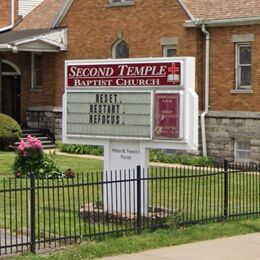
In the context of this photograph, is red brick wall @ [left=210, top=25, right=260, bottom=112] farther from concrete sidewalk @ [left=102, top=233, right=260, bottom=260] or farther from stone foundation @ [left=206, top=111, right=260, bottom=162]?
concrete sidewalk @ [left=102, top=233, right=260, bottom=260]

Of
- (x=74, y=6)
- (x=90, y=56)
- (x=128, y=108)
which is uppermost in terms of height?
(x=74, y=6)

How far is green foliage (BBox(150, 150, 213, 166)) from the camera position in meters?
24.5

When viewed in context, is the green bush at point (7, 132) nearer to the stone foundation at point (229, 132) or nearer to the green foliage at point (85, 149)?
the green foliage at point (85, 149)

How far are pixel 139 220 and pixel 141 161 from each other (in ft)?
5.40

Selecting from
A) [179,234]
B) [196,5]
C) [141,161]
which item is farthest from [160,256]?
[196,5]

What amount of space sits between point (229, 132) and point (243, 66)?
2.20 metres

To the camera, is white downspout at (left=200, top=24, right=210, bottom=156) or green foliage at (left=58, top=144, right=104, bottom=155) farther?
green foliage at (left=58, top=144, right=104, bottom=155)

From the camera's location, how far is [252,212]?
14141mm

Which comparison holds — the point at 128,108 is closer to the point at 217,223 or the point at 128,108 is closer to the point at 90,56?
the point at 217,223

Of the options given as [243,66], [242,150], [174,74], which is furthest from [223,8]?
[174,74]

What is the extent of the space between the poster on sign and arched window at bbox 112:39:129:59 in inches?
541

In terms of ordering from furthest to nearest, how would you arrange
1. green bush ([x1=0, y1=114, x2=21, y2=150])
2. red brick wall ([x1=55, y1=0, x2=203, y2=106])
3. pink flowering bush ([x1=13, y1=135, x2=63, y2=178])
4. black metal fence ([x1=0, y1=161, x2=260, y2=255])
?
green bush ([x1=0, y1=114, x2=21, y2=150]) → red brick wall ([x1=55, y1=0, x2=203, y2=106]) → pink flowering bush ([x1=13, y1=135, x2=63, y2=178]) → black metal fence ([x1=0, y1=161, x2=260, y2=255])

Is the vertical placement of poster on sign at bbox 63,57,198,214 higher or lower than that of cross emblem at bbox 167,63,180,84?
lower

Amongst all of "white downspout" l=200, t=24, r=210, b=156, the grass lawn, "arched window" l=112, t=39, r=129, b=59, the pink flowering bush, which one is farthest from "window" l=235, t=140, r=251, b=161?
the grass lawn
